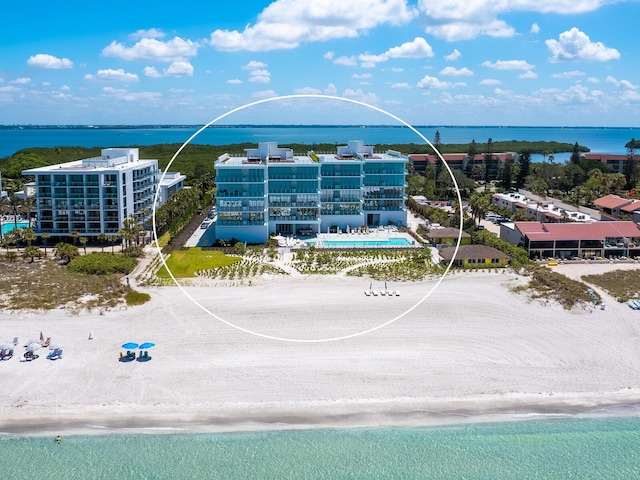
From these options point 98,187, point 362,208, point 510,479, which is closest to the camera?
point 510,479

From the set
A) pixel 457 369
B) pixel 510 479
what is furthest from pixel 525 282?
pixel 510 479

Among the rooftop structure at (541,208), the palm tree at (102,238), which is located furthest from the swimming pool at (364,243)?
the palm tree at (102,238)

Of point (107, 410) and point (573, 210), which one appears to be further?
point (573, 210)

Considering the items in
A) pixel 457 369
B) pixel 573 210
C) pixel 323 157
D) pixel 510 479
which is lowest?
pixel 510 479

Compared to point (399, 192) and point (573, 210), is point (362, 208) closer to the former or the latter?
point (399, 192)

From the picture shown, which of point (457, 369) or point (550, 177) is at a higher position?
point (550, 177)

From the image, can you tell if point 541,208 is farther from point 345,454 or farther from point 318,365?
point 345,454
